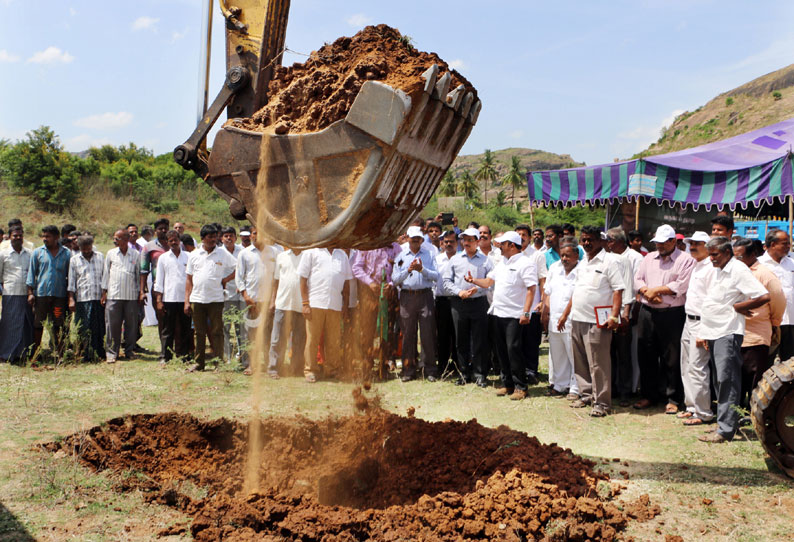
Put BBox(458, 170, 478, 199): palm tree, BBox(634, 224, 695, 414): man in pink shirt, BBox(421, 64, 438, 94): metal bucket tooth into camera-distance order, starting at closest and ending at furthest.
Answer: BBox(421, 64, 438, 94): metal bucket tooth < BBox(634, 224, 695, 414): man in pink shirt < BBox(458, 170, 478, 199): palm tree

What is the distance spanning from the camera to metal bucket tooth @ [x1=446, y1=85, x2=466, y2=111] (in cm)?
377

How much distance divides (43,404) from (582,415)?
19.7 ft

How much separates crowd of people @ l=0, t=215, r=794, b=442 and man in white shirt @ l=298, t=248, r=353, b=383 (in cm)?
2

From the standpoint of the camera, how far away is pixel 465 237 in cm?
812

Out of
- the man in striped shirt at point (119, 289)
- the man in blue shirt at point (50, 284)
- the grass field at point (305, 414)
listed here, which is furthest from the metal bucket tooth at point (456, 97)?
the man in blue shirt at point (50, 284)

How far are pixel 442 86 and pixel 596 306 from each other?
3945mm

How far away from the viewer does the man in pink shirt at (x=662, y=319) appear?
6.75 meters

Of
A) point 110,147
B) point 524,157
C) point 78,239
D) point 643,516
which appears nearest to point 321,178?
point 643,516

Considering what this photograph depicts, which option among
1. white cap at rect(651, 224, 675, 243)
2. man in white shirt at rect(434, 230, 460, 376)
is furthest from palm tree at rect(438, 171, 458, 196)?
white cap at rect(651, 224, 675, 243)

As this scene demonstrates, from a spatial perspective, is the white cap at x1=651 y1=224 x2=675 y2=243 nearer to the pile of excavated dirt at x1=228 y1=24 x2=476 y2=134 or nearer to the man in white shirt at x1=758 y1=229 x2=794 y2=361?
the man in white shirt at x1=758 y1=229 x2=794 y2=361

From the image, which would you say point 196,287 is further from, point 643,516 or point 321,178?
point 643,516

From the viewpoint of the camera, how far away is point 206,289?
8.37m

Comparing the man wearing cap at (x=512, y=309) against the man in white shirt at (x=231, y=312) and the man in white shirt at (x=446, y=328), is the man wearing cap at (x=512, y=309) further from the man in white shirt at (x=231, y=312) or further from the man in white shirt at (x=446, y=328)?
the man in white shirt at (x=231, y=312)

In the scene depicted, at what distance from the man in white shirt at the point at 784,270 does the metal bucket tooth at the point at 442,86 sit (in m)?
5.05
